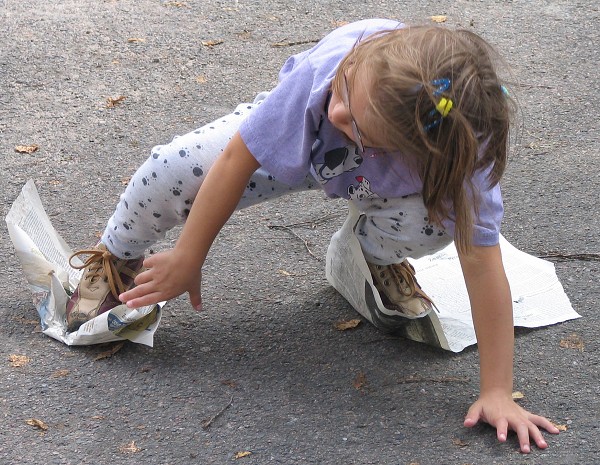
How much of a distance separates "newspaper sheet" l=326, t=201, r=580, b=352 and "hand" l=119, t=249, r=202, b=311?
45cm

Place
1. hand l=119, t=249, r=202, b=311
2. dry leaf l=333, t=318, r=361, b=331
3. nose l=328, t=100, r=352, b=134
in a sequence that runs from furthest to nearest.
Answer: dry leaf l=333, t=318, r=361, b=331 → hand l=119, t=249, r=202, b=311 → nose l=328, t=100, r=352, b=134

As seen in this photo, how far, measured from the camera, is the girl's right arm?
1900mm

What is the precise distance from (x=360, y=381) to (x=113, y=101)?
1.72 meters

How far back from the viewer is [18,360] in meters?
2.12

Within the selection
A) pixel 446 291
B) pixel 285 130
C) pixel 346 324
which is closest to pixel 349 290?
pixel 346 324

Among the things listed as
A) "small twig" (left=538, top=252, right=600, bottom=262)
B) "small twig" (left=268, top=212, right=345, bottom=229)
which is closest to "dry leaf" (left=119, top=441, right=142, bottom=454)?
"small twig" (left=268, top=212, right=345, bottom=229)

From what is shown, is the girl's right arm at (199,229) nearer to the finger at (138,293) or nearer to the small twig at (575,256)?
the finger at (138,293)

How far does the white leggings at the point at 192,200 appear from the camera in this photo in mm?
2043

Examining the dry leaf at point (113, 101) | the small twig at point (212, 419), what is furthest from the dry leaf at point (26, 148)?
the small twig at point (212, 419)

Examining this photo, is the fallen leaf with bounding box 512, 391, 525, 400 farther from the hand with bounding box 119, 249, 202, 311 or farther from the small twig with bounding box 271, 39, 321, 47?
the small twig with bounding box 271, 39, 321, 47

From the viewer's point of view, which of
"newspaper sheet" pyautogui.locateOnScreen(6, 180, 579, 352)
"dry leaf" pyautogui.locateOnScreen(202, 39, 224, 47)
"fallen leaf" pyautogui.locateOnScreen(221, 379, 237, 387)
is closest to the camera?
"fallen leaf" pyautogui.locateOnScreen(221, 379, 237, 387)

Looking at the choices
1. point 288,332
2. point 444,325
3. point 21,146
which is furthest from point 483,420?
point 21,146

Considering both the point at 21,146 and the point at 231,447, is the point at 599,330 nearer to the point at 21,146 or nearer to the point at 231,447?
the point at 231,447

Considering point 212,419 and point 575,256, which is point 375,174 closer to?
point 212,419
